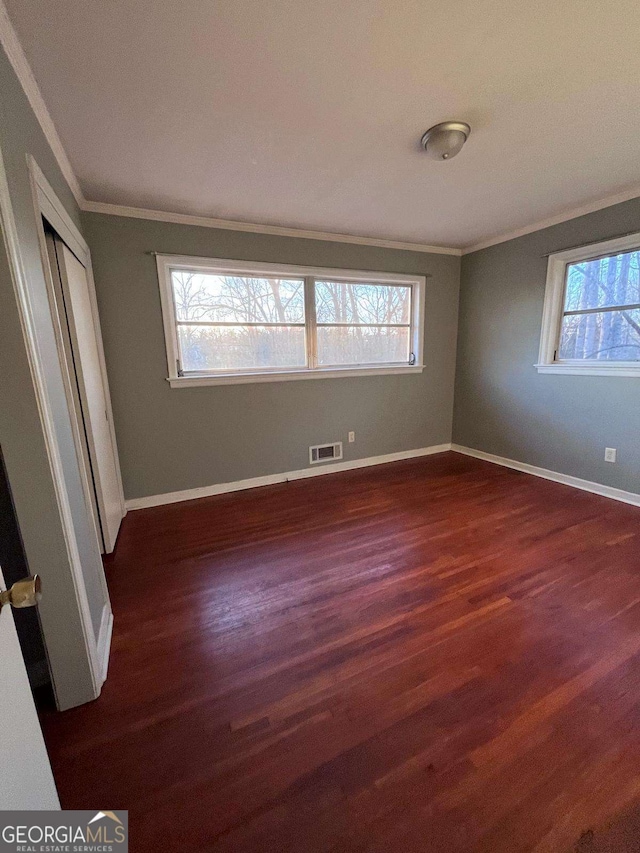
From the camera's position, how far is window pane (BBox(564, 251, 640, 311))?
2.73 metres

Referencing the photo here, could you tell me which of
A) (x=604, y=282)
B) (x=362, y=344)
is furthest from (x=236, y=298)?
(x=604, y=282)

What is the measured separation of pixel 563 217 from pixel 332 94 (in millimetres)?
2552

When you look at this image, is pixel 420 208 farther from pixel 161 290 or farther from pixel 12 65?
pixel 12 65

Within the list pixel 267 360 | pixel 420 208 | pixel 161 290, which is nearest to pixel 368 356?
pixel 267 360

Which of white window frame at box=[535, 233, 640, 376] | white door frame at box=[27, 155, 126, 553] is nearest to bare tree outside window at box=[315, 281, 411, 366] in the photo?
white window frame at box=[535, 233, 640, 376]

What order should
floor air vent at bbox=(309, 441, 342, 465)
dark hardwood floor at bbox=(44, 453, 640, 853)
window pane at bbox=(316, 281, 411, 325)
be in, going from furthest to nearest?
floor air vent at bbox=(309, 441, 342, 465) < window pane at bbox=(316, 281, 411, 325) < dark hardwood floor at bbox=(44, 453, 640, 853)

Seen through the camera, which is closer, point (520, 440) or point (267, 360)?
point (267, 360)

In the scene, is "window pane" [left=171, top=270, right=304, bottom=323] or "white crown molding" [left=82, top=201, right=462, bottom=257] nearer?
"white crown molding" [left=82, top=201, right=462, bottom=257]

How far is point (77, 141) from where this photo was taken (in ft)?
5.98

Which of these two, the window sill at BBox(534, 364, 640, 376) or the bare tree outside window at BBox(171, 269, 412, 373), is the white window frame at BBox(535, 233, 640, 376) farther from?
the bare tree outside window at BBox(171, 269, 412, 373)

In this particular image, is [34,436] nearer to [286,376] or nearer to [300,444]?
[286,376]

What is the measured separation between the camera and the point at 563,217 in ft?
9.87

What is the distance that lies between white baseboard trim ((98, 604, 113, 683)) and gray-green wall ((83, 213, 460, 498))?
145 centimetres

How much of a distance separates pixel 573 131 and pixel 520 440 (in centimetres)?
261
